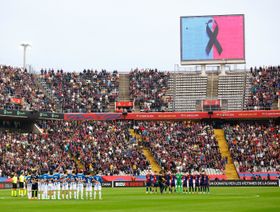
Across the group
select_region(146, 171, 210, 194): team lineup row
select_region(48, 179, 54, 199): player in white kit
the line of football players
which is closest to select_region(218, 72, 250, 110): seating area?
select_region(146, 171, 210, 194): team lineup row

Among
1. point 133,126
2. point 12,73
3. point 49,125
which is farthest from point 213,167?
point 12,73

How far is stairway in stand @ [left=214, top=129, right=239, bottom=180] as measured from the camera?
78.1m

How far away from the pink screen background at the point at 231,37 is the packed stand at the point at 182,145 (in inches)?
406

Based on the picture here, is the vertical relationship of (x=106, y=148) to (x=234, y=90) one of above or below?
below

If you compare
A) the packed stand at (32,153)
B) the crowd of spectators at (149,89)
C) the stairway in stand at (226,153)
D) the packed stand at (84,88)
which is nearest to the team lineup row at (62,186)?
the packed stand at (32,153)

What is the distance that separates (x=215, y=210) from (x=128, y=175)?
41.9 metres

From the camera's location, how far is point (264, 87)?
299 feet

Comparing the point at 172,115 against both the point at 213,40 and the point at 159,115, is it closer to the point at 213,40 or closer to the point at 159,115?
the point at 159,115

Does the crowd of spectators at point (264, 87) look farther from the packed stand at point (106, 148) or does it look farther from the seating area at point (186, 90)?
the packed stand at point (106, 148)

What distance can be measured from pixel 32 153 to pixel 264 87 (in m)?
31.0

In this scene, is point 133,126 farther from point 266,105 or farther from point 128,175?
point 266,105

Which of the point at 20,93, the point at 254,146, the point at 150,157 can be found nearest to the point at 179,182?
the point at 150,157

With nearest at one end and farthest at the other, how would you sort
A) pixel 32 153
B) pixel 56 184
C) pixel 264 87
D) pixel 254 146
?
pixel 56 184
pixel 32 153
pixel 254 146
pixel 264 87

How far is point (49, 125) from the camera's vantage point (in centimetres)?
8712
